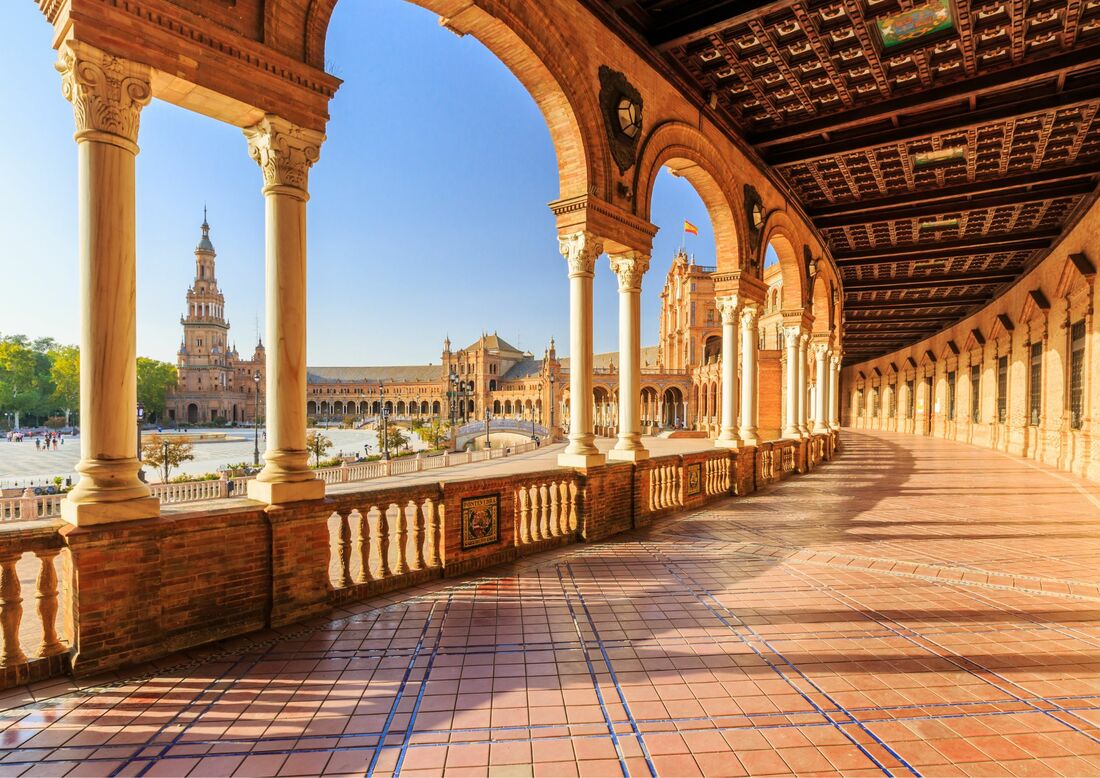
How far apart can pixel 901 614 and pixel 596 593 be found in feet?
8.31

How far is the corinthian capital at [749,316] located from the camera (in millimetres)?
12722

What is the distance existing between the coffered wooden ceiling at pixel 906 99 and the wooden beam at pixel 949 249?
119mm

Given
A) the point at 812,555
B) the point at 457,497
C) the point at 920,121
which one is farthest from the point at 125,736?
the point at 920,121

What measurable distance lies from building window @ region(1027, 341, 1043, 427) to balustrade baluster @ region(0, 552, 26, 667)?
23576 mm

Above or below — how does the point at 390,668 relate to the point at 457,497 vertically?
below

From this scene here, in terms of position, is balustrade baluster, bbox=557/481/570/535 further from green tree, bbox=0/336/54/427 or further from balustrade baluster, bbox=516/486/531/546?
green tree, bbox=0/336/54/427

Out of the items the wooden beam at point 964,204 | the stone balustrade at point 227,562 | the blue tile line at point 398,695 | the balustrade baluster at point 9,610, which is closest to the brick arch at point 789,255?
the wooden beam at point 964,204

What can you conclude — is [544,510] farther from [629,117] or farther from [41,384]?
[41,384]

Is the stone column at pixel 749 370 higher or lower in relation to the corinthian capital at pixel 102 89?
lower

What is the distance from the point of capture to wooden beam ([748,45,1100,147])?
860 centimetres

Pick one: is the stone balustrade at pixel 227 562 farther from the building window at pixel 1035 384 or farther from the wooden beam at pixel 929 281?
the wooden beam at pixel 929 281

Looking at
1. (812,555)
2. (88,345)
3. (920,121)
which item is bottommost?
(812,555)

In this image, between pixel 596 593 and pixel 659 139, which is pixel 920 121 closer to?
pixel 659 139

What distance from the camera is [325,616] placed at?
15.9 ft
